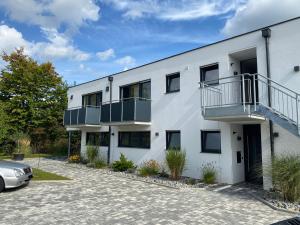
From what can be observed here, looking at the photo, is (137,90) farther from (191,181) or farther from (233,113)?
(233,113)

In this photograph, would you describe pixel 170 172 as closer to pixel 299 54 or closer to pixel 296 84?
pixel 296 84

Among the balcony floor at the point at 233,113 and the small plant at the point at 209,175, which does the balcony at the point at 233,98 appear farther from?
the small plant at the point at 209,175

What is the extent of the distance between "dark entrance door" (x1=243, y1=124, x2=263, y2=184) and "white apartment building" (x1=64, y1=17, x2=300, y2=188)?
0.14 feet

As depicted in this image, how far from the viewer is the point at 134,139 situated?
1630 cm

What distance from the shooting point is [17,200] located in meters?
8.34

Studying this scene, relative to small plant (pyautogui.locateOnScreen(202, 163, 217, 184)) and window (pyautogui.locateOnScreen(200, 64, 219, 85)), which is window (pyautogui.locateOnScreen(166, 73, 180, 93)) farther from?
small plant (pyautogui.locateOnScreen(202, 163, 217, 184))

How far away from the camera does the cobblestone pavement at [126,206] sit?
21.5 ft

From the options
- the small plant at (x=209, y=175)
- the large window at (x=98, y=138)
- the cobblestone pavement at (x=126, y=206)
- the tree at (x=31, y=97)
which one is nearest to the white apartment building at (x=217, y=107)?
the large window at (x=98, y=138)

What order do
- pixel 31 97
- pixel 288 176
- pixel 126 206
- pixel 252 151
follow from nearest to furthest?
pixel 126 206 → pixel 288 176 → pixel 252 151 → pixel 31 97

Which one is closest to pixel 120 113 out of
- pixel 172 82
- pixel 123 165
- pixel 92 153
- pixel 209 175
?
pixel 123 165

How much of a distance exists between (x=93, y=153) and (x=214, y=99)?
30.7ft

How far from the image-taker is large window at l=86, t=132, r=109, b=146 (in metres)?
18.7

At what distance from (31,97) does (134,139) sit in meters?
16.3

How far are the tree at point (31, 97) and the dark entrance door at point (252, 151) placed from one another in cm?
2114
